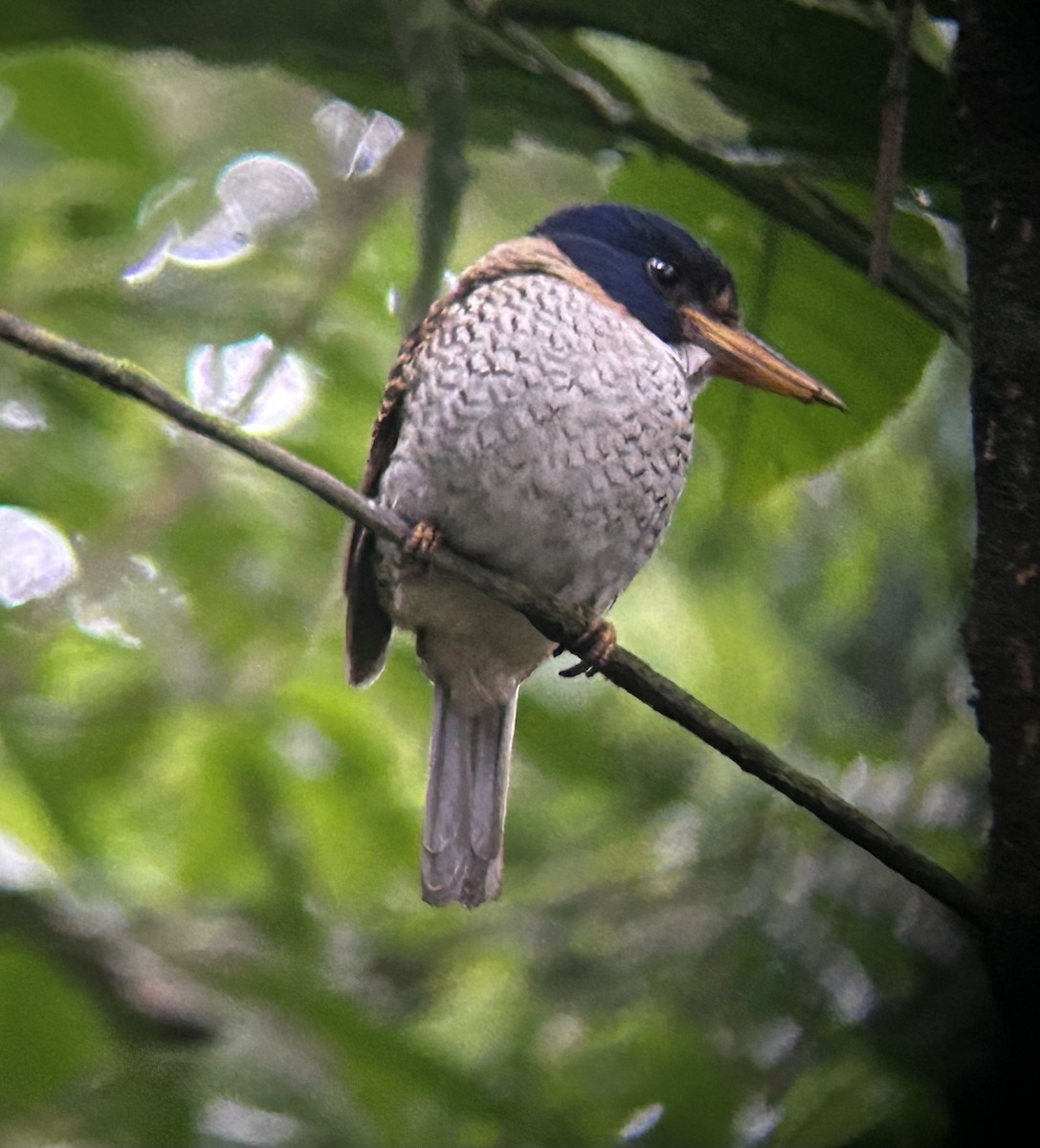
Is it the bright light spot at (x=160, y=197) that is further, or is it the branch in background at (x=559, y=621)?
the bright light spot at (x=160, y=197)

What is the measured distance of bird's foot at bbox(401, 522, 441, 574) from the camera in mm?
1054

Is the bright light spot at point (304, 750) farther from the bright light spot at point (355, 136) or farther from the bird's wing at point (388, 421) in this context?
the bright light spot at point (355, 136)

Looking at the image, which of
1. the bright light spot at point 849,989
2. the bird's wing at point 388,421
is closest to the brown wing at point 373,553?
the bird's wing at point 388,421

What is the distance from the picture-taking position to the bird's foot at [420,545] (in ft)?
3.46

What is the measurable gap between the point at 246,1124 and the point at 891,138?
0.90m

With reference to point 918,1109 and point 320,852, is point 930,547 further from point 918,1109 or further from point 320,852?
point 320,852

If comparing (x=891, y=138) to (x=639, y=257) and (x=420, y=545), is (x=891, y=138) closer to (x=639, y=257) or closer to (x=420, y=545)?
(x=639, y=257)

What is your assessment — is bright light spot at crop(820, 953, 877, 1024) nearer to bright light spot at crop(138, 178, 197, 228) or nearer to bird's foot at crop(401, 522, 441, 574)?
bird's foot at crop(401, 522, 441, 574)

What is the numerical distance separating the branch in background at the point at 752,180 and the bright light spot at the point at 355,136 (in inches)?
4.3

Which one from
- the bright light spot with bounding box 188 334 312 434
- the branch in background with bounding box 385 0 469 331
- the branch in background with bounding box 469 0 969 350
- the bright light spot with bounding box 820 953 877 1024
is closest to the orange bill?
the branch in background with bounding box 469 0 969 350

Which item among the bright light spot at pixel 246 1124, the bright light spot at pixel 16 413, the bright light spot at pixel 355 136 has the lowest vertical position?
the bright light spot at pixel 246 1124

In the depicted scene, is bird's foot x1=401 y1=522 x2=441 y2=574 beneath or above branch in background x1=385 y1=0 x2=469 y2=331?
beneath

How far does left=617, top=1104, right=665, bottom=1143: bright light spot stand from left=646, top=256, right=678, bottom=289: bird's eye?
645mm

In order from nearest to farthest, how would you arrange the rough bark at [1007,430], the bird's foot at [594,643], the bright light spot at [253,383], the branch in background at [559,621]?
the branch in background at [559,621]
the rough bark at [1007,430]
the bird's foot at [594,643]
the bright light spot at [253,383]
